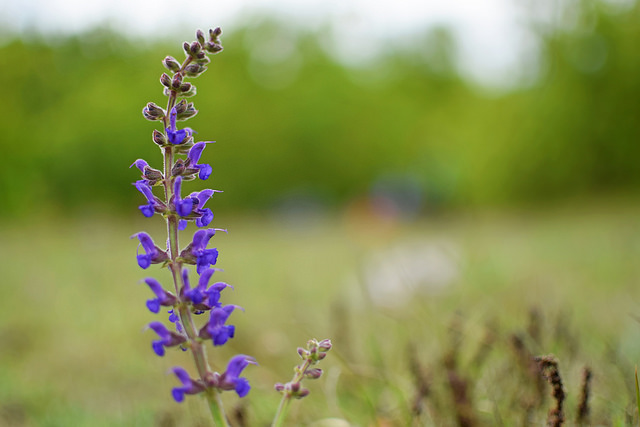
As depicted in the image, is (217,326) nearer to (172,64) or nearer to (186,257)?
(186,257)

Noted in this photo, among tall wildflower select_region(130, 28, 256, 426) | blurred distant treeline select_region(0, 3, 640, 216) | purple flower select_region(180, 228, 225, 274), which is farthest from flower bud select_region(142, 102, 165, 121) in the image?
blurred distant treeline select_region(0, 3, 640, 216)

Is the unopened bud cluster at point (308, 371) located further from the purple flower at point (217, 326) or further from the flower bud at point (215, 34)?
the flower bud at point (215, 34)

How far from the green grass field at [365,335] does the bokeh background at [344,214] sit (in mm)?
20

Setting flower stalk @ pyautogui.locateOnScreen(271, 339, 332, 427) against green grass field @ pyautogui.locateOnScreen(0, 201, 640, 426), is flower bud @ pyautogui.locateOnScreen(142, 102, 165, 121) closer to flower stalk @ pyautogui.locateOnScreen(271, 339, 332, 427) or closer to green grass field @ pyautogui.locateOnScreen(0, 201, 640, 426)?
flower stalk @ pyautogui.locateOnScreen(271, 339, 332, 427)

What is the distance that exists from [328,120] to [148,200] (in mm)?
25944

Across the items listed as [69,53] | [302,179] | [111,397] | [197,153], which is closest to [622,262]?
[111,397]

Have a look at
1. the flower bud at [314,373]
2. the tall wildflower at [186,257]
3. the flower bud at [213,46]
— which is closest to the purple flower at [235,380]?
the tall wildflower at [186,257]

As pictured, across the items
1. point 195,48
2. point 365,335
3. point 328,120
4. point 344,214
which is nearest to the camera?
point 195,48

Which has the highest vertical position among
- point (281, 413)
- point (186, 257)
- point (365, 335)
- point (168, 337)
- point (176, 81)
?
point (176, 81)

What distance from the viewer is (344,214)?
76.9 feet

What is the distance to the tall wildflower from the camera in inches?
40.6

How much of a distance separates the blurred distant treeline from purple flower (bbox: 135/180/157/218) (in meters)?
11.4

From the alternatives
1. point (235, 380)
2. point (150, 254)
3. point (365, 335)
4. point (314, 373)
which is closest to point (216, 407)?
point (235, 380)

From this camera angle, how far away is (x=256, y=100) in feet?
84.7
